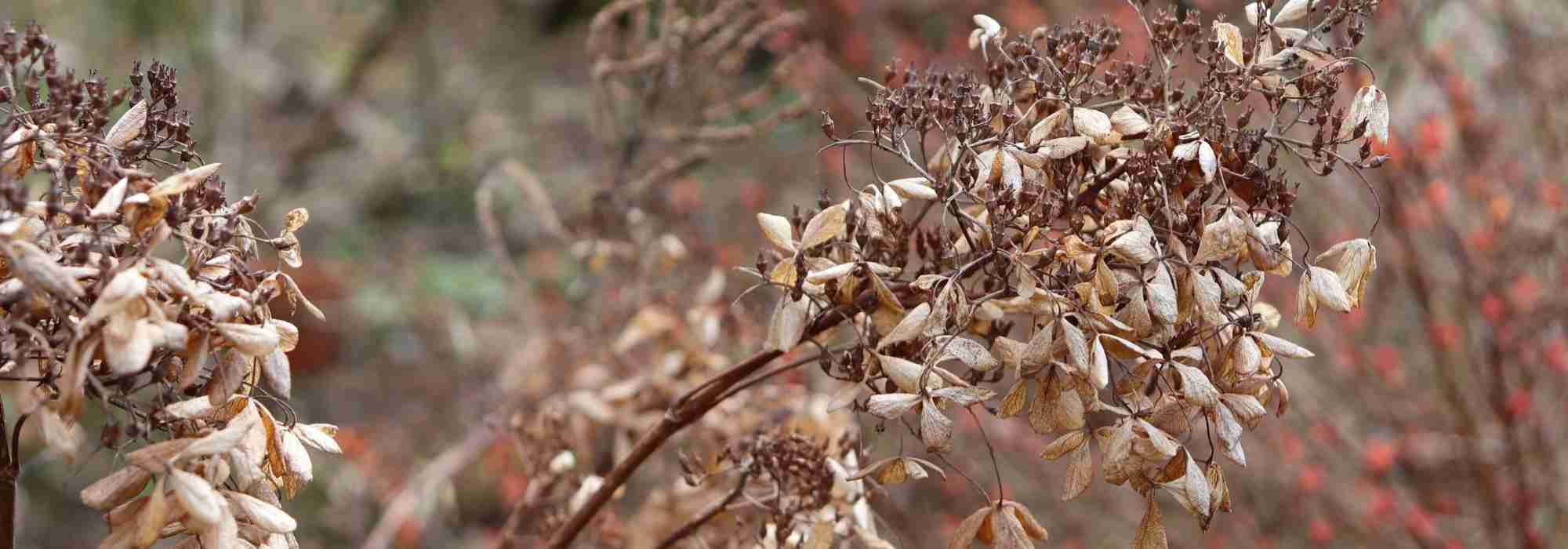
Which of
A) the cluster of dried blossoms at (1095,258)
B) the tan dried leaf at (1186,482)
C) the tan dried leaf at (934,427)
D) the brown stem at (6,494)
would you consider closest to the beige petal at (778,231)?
the cluster of dried blossoms at (1095,258)

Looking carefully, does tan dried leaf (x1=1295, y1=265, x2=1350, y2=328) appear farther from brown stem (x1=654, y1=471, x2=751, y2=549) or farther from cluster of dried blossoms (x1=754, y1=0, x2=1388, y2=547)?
brown stem (x1=654, y1=471, x2=751, y2=549)

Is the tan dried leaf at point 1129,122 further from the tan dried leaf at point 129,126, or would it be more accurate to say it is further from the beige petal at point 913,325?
the tan dried leaf at point 129,126

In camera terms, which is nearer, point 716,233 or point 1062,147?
point 1062,147

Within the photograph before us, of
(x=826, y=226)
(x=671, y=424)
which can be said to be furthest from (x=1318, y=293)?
(x=671, y=424)

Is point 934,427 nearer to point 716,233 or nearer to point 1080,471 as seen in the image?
point 1080,471

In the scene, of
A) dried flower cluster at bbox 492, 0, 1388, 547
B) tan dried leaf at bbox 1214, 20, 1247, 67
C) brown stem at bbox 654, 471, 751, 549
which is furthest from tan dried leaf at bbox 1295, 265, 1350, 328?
brown stem at bbox 654, 471, 751, 549

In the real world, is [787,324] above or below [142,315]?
below

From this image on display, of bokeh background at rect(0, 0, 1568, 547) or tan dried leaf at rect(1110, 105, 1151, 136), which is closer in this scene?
tan dried leaf at rect(1110, 105, 1151, 136)
